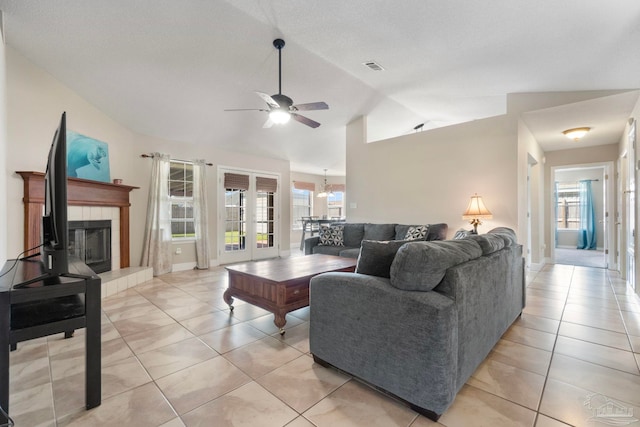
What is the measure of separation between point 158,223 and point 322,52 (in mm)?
3778

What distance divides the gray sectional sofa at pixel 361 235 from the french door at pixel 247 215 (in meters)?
1.73

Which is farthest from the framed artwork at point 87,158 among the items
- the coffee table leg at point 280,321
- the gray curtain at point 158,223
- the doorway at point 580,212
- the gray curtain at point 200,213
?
the doorway at point 580,212

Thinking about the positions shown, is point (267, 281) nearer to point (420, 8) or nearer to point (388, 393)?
point (388, 393)

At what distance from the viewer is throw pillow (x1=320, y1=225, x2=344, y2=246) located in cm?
513

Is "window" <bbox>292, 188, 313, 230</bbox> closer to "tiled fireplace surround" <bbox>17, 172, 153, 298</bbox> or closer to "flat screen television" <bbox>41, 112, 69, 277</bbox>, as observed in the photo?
"tiled fireplace surround" <bbox>17, 172, 153, 298</bbox>

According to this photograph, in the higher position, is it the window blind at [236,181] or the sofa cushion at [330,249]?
the window blind at [236,181]

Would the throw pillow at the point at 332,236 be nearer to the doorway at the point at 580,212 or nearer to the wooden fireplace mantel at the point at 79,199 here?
the wooden fireplace mantel at the point at 79,199

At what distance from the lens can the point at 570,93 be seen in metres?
3.54

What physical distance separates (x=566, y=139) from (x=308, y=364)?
233 inches

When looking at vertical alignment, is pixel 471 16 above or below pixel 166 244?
above

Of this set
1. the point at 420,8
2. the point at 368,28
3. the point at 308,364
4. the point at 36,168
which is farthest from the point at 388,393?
the point at 36,168

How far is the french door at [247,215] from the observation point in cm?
601

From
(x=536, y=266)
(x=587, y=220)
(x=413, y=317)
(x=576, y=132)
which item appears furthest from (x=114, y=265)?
(x=587, y=220)

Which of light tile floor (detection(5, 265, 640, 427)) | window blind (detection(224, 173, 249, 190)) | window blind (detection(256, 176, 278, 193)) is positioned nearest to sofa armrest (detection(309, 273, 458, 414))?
light tile floor (detection(5, 265, 640, 427))
